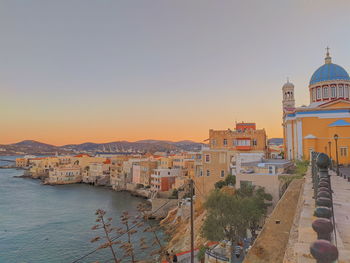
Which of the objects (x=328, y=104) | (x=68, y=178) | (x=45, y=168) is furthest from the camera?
(x=45, y=168)

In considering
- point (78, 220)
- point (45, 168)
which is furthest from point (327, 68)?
point (45, 168)

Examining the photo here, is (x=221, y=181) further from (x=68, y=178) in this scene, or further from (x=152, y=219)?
(x=68, y=178)

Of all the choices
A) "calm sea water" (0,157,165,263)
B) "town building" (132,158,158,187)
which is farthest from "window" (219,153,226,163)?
"town building" (132,158,158,187)

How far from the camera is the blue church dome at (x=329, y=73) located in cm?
2188

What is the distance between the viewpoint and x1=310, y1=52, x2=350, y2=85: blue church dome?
71.8 feet

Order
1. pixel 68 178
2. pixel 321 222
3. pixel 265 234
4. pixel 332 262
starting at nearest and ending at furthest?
1. pixel 332 262
2. pixel 321 222
3. pixel 265 234
4. pixel 68 178

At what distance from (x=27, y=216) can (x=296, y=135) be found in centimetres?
2900

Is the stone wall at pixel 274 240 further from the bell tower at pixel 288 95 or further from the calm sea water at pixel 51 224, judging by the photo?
the bell tower at pixel 288 95

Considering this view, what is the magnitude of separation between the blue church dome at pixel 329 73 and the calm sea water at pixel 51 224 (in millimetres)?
20854

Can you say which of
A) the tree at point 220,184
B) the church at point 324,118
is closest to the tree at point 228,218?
the tree at point 220,184

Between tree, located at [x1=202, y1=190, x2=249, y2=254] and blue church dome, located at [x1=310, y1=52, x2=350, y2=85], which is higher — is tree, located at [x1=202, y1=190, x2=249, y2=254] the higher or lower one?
the lower one

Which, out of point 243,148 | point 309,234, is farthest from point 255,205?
point 243,148

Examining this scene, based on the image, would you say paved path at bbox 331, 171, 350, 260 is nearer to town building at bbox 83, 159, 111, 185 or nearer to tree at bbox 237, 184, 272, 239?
tree at bbox 237, 184, 272, 239

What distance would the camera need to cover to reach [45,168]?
234 feet
